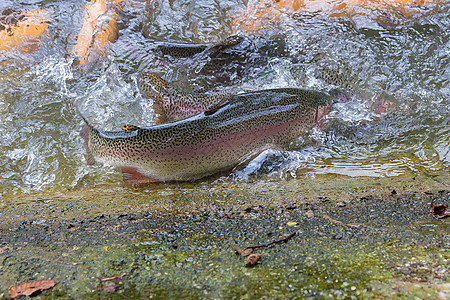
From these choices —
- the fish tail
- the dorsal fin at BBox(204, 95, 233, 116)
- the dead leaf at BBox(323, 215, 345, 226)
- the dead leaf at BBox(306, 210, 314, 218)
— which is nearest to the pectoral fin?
the fish tail

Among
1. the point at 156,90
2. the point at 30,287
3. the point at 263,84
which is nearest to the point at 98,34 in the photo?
the point at 156,90

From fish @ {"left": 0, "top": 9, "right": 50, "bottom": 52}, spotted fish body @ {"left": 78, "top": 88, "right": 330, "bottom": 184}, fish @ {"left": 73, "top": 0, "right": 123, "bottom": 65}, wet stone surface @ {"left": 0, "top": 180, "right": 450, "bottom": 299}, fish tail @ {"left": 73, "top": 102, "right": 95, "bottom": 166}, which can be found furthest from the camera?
fish @ {"left": 0, "top": 9, "right": 50, "bottom": 52}

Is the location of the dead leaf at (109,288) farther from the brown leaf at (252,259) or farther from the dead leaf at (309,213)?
the dead leaf at (309,213)

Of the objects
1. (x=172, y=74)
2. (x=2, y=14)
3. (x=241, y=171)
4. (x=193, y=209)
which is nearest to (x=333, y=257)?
(x=193, y=209)

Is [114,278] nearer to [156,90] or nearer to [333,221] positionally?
[333,221]

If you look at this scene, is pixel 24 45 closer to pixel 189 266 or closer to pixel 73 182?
pixel 73 182

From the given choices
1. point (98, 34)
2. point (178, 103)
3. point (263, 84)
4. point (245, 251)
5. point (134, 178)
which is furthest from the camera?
point (98, 34)

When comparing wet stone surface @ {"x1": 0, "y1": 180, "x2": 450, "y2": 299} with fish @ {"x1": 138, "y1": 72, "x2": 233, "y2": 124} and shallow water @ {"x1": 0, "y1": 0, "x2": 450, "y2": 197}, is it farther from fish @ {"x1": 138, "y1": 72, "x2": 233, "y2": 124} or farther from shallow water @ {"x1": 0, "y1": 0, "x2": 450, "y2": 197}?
fish @ {"x1": 138, "y1": 72, "x2": 233, "y2": 124}
